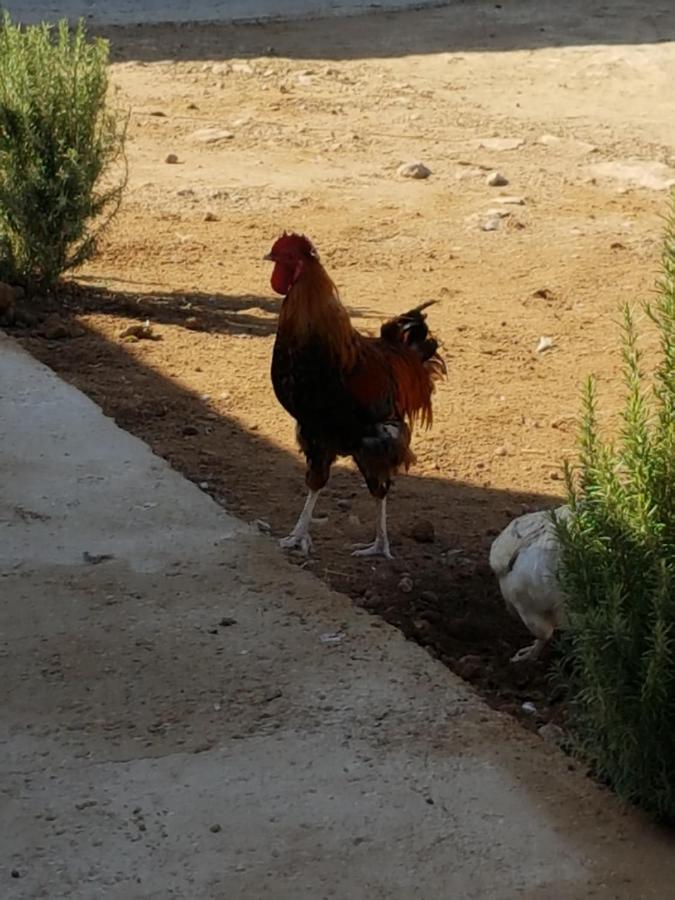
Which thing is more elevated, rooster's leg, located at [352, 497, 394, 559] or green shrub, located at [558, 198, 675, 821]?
green shrub, located at [558, 198, 675, 821]

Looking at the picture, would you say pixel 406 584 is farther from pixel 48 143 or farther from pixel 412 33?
pixel 412 33

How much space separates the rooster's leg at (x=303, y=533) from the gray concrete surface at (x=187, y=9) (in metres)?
12.3

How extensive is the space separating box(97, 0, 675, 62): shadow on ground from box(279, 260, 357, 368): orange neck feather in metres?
10.5

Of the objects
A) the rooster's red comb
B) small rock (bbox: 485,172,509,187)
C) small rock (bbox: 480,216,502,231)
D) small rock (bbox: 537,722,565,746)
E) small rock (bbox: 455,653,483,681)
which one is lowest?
small rock (bbox: 455,653,483,681)

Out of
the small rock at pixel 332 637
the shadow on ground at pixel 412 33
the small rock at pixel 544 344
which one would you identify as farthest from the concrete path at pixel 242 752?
the shadow on ground at pixel 412 33

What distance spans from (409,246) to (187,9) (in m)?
8.71

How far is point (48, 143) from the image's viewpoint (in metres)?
8.48

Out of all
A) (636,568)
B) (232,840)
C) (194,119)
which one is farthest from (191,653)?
(194,119)

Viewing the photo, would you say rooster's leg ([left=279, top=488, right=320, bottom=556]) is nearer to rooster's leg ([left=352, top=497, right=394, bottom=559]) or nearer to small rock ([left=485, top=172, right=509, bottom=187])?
rooster's leg ([left=352, top=497, right=394, bottom=559])

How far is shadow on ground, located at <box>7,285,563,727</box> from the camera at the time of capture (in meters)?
5.16

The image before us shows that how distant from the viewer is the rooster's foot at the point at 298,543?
18.7 feet

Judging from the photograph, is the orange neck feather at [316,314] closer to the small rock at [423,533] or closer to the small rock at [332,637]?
the small rock at [423,533]

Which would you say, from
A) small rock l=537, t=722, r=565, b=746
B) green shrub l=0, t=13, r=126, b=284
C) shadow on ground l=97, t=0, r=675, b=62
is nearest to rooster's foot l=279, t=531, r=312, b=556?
small rock l=537, t=722, r=565, b=746

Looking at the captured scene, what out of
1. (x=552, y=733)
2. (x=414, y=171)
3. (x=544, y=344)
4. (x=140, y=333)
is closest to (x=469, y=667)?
(x=552, y=733)
